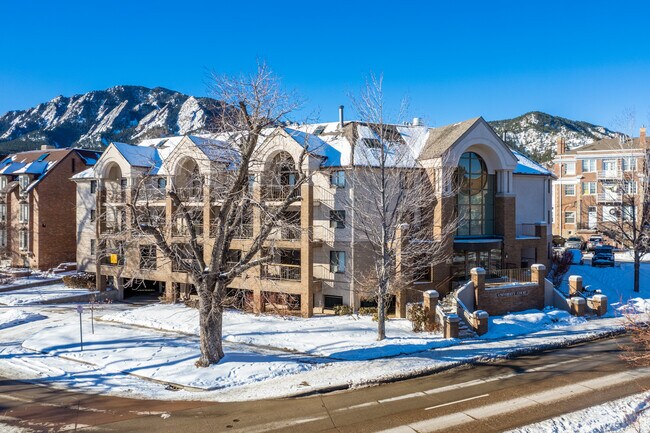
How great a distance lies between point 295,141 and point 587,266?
1099 inches

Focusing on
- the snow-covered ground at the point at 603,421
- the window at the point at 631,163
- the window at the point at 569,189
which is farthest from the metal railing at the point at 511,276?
the window at the point at 569,189

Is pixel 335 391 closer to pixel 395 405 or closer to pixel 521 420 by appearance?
pixel 395 405

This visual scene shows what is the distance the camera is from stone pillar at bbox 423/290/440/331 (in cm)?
2208

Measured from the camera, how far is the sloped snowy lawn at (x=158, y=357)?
1612cm

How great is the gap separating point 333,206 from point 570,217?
155 ft

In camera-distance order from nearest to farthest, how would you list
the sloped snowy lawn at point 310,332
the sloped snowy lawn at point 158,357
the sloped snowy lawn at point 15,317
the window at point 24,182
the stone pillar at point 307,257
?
the sloped snowy lawn at point 158,357 → the sloped snowy lawn at point 310,332 → the stone pillar at point 307,257 → the sloped snowy lawn at point 15,317 → the window at point 24,182

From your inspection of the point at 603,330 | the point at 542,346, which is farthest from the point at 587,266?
the point at 542,346

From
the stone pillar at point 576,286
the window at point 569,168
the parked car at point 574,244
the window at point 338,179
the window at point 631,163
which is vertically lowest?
the stone pillar at point 576,286

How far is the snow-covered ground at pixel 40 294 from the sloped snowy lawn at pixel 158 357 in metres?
9.89

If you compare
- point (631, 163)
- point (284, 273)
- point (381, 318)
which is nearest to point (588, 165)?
point (631, 163)

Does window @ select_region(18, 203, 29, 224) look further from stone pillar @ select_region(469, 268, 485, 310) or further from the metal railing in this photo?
the metal railing

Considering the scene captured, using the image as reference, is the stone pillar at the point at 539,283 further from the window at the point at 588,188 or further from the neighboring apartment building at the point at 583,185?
the window at the point at 588,188

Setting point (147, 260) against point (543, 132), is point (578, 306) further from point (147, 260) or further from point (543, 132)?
point (543, 132)

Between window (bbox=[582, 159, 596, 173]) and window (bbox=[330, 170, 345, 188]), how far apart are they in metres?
45.9
